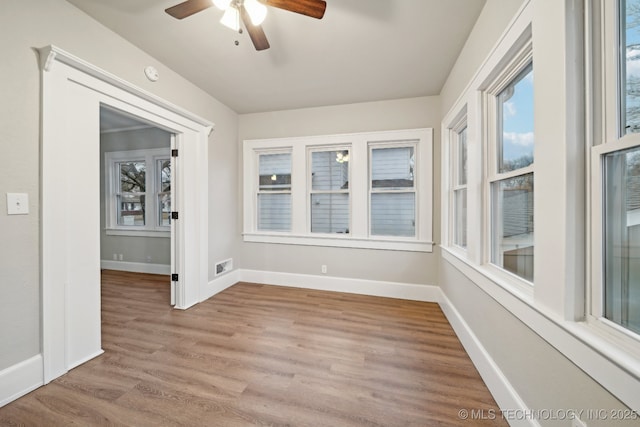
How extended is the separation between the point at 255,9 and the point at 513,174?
6.19 ft

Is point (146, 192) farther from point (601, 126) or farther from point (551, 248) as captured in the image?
point (601, 126)

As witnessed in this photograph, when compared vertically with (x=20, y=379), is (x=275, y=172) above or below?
above

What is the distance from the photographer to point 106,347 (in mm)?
2117

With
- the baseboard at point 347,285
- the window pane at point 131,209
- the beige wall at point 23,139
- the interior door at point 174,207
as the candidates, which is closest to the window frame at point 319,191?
the baseboard at point 347,285

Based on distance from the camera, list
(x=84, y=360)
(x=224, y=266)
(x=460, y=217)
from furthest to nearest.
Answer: (x=224, y=266), (x=460, y=217), (x=84, y=360)

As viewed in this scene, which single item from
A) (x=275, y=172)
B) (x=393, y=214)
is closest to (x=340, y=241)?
(x=393, y=214)

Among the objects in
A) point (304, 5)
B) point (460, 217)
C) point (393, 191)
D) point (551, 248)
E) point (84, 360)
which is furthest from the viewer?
point (393, 191)

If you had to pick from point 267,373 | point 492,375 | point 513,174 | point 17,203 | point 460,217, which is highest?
point 513,174

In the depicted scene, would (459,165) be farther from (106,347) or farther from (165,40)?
(106,347)

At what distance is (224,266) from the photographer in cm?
362

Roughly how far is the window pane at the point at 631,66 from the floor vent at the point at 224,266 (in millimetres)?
3784

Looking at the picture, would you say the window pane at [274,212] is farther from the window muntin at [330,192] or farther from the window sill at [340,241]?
the window muntin at [330,192]

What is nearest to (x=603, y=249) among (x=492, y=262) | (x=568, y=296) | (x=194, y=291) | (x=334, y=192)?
(x=568, y=296)

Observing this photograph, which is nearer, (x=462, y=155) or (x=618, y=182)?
(x=618, y=182)
